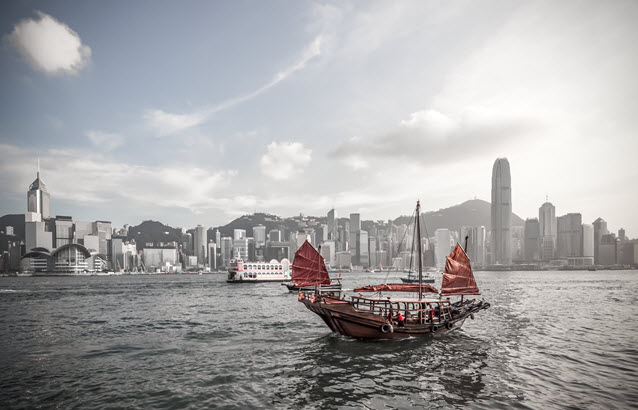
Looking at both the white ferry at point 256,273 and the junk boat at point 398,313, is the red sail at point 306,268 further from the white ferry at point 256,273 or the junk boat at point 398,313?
the white ferry at point 256,273

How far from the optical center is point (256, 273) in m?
112

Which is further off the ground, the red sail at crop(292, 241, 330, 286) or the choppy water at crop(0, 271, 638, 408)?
the red sail at crop(292, 241, 330, 286)

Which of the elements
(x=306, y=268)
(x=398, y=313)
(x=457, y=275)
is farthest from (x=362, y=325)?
(x=306, y=268)

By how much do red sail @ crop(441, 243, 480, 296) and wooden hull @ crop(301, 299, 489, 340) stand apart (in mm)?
4066

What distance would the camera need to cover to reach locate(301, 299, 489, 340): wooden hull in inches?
1058

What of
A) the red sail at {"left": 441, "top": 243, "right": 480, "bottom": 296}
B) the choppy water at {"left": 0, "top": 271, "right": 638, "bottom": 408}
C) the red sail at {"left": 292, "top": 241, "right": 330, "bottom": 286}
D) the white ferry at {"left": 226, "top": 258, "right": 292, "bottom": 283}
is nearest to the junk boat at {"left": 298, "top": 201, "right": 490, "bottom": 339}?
the red sail at {"left": 441, "top": 243, "right": 480, "bottom": 296}

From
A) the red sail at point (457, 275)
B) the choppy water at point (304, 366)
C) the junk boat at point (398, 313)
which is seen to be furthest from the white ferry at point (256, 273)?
the red sail at point (457, 275)

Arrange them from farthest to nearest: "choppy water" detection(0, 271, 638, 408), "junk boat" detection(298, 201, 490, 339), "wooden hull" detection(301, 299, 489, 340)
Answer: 1. "junk boat" detection(298, 201, 490, 339)
2. "wooden hull" detection(301, 299, 489, 340)
3. "choppy water" detection(0, 271, 638, 408)

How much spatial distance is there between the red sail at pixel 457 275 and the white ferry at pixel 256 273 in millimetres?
85919

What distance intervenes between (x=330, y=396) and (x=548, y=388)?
11.4 m

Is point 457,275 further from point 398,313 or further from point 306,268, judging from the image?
point 306,268

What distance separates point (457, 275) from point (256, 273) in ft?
288

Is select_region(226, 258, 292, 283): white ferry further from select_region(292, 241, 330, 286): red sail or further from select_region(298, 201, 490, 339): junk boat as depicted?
select_region(298, 201, 490, 339): junk boat

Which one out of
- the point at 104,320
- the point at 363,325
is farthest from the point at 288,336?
the point at 104,320
